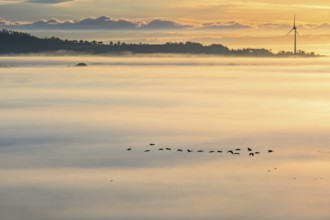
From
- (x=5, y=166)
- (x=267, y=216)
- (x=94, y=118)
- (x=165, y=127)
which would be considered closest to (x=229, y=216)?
(x=267, y=216)

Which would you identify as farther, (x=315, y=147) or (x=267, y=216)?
(x=315, y=147)

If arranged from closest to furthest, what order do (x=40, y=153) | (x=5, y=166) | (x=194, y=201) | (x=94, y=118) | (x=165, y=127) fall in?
(x=194, y=201) < (x=5, y=166) < (x=40, y=153) < (x=165, y=127) < (x=94, y=118)

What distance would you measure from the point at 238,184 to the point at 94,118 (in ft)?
358

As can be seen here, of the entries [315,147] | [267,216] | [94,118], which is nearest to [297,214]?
[267,216]

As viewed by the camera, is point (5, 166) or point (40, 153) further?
point (40, 153)

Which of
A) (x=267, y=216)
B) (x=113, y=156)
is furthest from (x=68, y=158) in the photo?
(x=267, y=216)

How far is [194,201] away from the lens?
3115 inches

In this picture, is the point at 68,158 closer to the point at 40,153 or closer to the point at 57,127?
the point at 40,153

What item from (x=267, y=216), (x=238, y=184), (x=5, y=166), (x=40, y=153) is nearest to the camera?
(x=267, y=216)

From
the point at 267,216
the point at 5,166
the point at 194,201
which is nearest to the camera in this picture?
the point at 267,216

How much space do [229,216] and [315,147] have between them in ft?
180

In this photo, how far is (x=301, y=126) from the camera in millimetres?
164500

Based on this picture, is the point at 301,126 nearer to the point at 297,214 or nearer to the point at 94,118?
the point at 94,118

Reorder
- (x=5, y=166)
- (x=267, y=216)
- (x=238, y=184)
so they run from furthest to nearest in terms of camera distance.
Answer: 1. (x=5, y=166)
2. (x=238, y=184)
3. (x=267, y=216)
